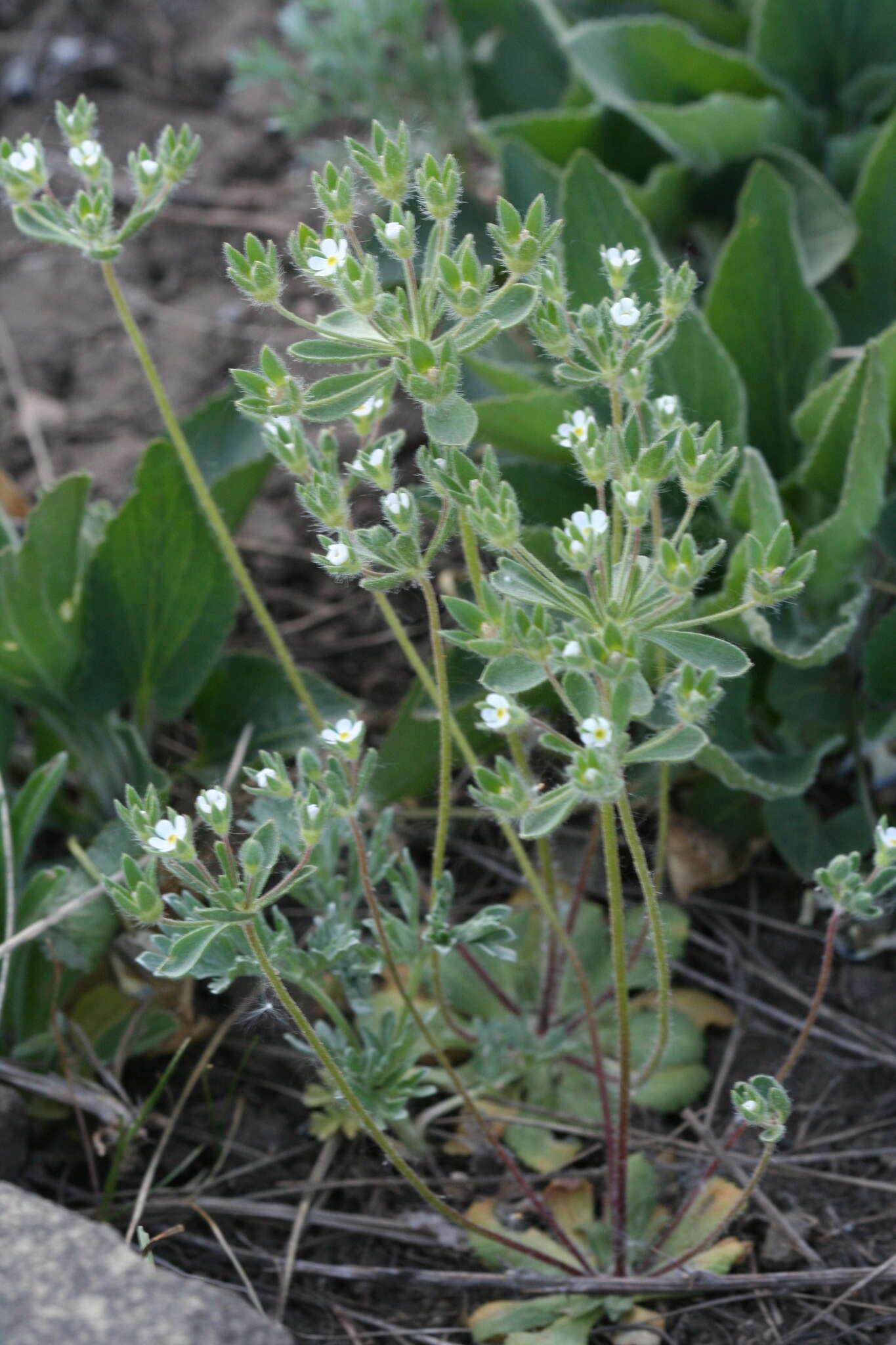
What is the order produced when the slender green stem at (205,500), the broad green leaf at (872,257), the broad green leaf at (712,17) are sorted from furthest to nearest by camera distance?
the broad green leaf at (712,17), the broad green leaf at (872,257), the slender green stem at (205,500)

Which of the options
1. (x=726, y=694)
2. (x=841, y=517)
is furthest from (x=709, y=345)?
(x=726, y=694)

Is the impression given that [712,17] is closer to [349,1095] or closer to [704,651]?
[704,651]

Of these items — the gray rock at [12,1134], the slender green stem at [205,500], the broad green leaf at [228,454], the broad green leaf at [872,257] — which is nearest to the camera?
the slender green stem at [205,500]

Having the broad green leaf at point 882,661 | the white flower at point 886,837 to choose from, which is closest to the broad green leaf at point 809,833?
the broad green leaf at point 882,661

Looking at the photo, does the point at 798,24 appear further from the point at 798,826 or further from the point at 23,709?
the point at 23,709

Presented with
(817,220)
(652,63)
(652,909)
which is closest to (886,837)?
(652,909)

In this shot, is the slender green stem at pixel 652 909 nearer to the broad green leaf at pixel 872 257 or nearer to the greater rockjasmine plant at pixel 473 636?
the greater rockjasmine plant at pixel 473 636
